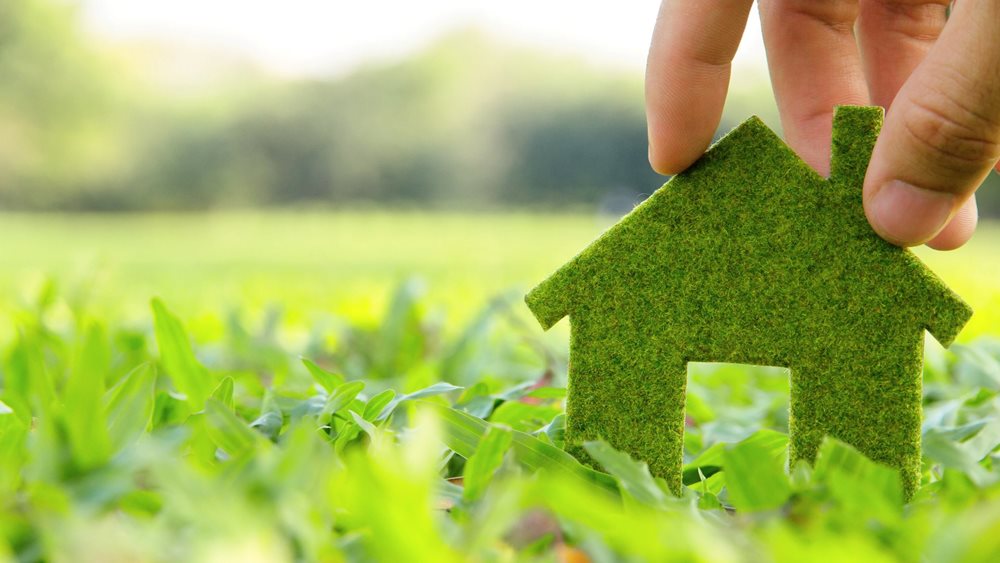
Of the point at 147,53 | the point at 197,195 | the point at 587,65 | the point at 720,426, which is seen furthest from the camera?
the point at 147,53

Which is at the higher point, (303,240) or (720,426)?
(720,426)

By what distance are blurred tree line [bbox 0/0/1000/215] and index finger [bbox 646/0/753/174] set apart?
16.5m

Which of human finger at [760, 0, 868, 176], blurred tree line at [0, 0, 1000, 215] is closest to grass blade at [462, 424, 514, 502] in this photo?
human finger at [760, 0, 868, 176]

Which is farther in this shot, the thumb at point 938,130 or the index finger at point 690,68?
the index finger at point 690,68

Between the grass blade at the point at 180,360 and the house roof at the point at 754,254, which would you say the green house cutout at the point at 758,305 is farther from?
the grass blade at the point at 180,360

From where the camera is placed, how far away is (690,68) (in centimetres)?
105

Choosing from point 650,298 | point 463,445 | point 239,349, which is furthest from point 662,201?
point 239,349

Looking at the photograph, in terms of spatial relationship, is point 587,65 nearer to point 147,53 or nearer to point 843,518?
point 147,53

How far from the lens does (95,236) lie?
872cm

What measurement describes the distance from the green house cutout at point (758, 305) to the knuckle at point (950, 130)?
63 mm

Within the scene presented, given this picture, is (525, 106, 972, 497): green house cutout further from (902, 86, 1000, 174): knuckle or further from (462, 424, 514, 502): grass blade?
(462, 424, 514, 502): grass blade

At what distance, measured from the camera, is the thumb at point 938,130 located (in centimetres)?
81

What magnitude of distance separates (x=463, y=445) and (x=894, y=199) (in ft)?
1.62

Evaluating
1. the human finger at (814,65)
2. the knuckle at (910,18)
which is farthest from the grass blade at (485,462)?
the knuckle at (910,18)
